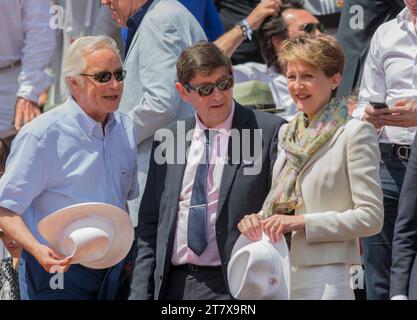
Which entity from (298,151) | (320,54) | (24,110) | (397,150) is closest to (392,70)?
(397,150)

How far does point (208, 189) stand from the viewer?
6148 millimetres

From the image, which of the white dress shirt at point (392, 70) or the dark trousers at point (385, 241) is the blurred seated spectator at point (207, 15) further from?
the dark trousers at point (385, 241)

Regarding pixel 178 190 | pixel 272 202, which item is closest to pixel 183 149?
pixel 178 190

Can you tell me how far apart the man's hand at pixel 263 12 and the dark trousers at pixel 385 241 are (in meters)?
1.92

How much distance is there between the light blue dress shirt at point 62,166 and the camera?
247 inches

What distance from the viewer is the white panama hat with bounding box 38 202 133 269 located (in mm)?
6090

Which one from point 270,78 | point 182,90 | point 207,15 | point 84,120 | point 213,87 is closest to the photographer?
point 213,87

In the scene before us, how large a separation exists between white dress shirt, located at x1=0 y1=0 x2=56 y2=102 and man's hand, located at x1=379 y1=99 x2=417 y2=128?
8.29 ft

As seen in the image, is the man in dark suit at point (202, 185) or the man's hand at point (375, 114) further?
the man's hand at point (375, 114)

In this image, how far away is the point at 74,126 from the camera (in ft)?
21.0

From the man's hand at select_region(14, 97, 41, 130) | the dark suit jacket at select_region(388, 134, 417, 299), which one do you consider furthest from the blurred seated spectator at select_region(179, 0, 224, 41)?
the dark suit jacket at select_region(388, 134, 417, 299)

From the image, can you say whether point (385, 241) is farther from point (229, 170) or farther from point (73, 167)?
point (73, 167)

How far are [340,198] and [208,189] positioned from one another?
69 centimetres

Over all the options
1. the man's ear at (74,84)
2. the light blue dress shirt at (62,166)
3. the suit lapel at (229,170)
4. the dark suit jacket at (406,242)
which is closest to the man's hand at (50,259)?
the light blue dress shirt at (62,166)
